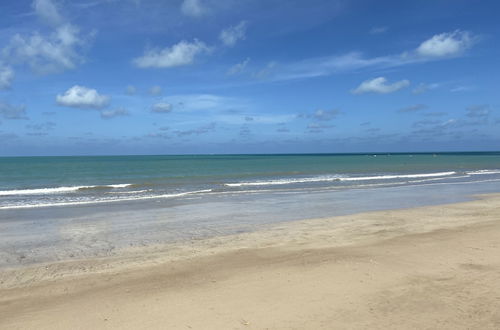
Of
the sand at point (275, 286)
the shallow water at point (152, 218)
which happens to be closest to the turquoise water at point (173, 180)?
the shallow water at point (152, 218)

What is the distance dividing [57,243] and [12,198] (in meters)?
16.4

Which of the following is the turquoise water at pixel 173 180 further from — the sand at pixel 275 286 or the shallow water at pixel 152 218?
the sand at pixel 275 286

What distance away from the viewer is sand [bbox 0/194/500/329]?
572cm

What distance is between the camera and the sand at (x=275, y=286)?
5723mm

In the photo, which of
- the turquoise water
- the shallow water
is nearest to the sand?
the shallow water

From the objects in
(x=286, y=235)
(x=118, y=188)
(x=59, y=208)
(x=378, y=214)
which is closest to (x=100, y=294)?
(x=286, y=235)

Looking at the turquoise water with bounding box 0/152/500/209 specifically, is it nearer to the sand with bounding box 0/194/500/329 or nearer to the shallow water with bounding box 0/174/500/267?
the shallow water with bounding box 0/174/500/267

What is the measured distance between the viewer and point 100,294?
6953 millimetres

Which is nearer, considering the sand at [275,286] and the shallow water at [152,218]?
the sand at [275,286]

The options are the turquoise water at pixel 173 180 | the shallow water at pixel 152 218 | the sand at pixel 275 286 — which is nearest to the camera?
the sand at pixel 275 286

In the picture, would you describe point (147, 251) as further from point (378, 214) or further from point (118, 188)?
point (118, 188)

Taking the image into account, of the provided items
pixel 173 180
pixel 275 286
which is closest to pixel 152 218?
pixel 275 286

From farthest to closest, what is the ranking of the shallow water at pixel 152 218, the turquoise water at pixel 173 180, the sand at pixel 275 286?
the turquoise water at pixel 173 180
the shallow water at pixel 152 218
the sand at pixel 275 286

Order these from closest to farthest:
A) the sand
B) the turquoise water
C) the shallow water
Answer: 1. the sand
2. the shallow water
3. the turquoise water
